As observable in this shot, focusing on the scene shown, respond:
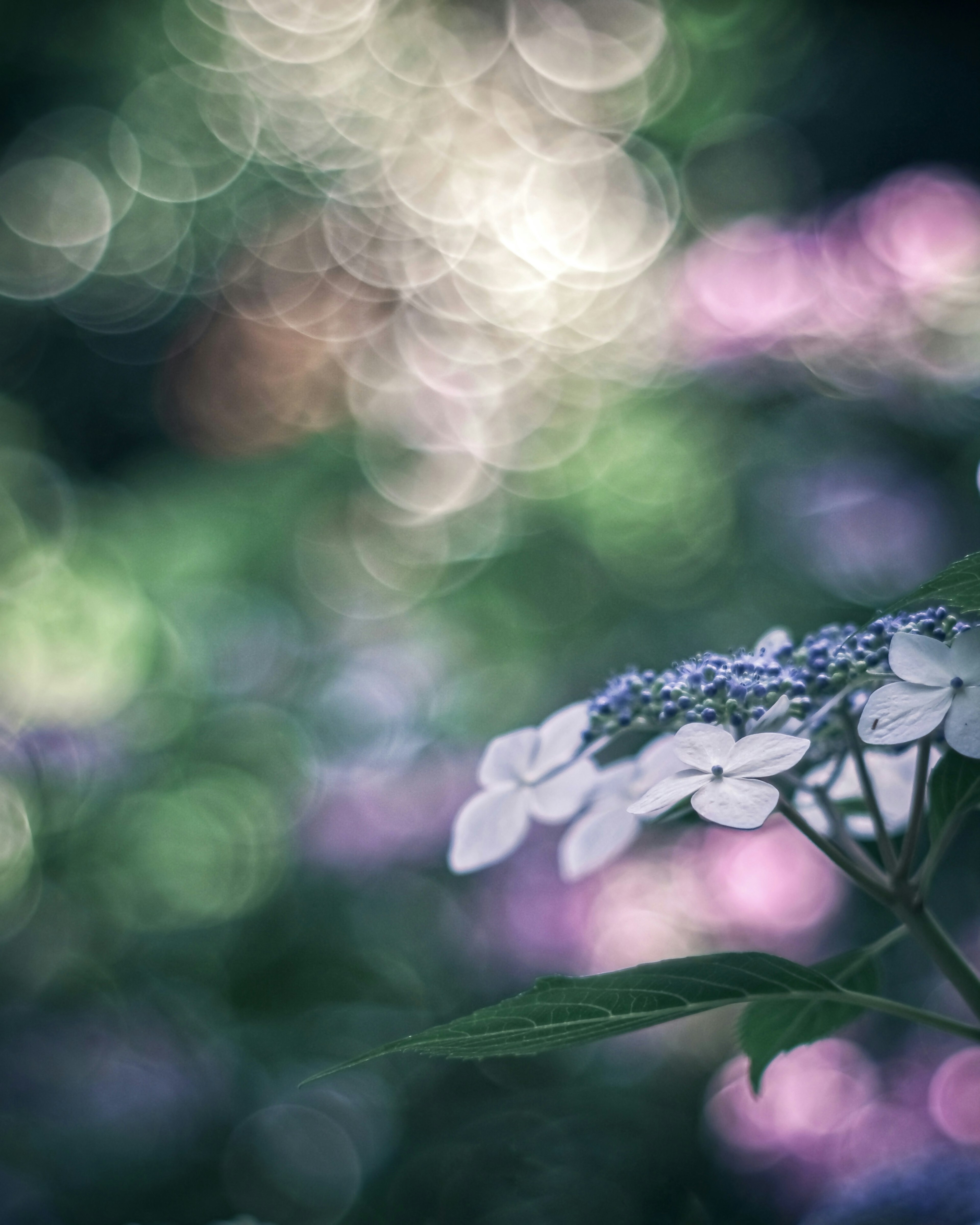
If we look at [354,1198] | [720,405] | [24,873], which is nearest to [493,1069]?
[354,1198]

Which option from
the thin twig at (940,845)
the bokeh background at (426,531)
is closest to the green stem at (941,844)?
Result: the thin twig at (940,845)

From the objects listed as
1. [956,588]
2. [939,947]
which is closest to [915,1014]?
[939,947]

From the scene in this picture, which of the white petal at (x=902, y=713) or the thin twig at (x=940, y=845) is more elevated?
the white petal at (x=902, y=713)

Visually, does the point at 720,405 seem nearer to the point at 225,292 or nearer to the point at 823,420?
the point at 823,420

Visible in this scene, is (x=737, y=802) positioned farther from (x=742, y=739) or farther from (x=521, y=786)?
(x=521, y=786)

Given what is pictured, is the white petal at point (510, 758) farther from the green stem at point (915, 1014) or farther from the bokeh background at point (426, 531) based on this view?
the bokeh background at point (426, 531)

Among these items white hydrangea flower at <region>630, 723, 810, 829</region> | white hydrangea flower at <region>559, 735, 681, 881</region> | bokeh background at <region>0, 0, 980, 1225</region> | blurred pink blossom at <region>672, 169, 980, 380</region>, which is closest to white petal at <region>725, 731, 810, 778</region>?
white hydrangea flower at <region>630, 723, 810, 829</region>
